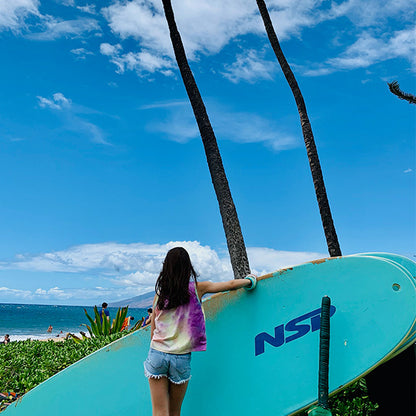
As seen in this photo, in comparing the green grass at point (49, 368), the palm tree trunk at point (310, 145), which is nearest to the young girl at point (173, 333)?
the green grass at point (49, 368)

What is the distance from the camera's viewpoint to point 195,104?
20.9ft

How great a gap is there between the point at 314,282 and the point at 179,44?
4.87 meters

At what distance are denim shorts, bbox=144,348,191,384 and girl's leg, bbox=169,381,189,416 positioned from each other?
37mm

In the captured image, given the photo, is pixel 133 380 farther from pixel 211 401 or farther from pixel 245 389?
pixel 245 389

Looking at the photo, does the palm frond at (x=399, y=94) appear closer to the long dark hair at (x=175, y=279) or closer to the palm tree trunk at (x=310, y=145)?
the palm tree trunk at (x=310, y=145)

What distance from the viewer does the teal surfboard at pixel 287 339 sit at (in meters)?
2.70

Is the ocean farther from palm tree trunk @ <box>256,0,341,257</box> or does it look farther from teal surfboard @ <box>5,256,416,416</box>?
teal surfboard @ <box>5,256,416,416</box>

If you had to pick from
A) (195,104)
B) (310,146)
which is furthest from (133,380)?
(310,146)

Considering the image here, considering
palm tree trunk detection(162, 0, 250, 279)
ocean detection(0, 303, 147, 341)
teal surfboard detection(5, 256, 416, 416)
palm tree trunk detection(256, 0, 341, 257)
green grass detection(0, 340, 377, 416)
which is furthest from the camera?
ocean detection(0, 303, 147, 341)

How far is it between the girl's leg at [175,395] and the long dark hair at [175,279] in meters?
0.44

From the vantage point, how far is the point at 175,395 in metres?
2.62

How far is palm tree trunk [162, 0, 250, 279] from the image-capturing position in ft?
18.7

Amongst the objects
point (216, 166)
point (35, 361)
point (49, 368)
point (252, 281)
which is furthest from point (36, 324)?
point (252, 281)

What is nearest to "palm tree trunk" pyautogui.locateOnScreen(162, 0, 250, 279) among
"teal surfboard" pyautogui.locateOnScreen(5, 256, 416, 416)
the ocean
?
"teal surfboard" pyautogui.locateOnScreen(5, 256, 416, 416)
